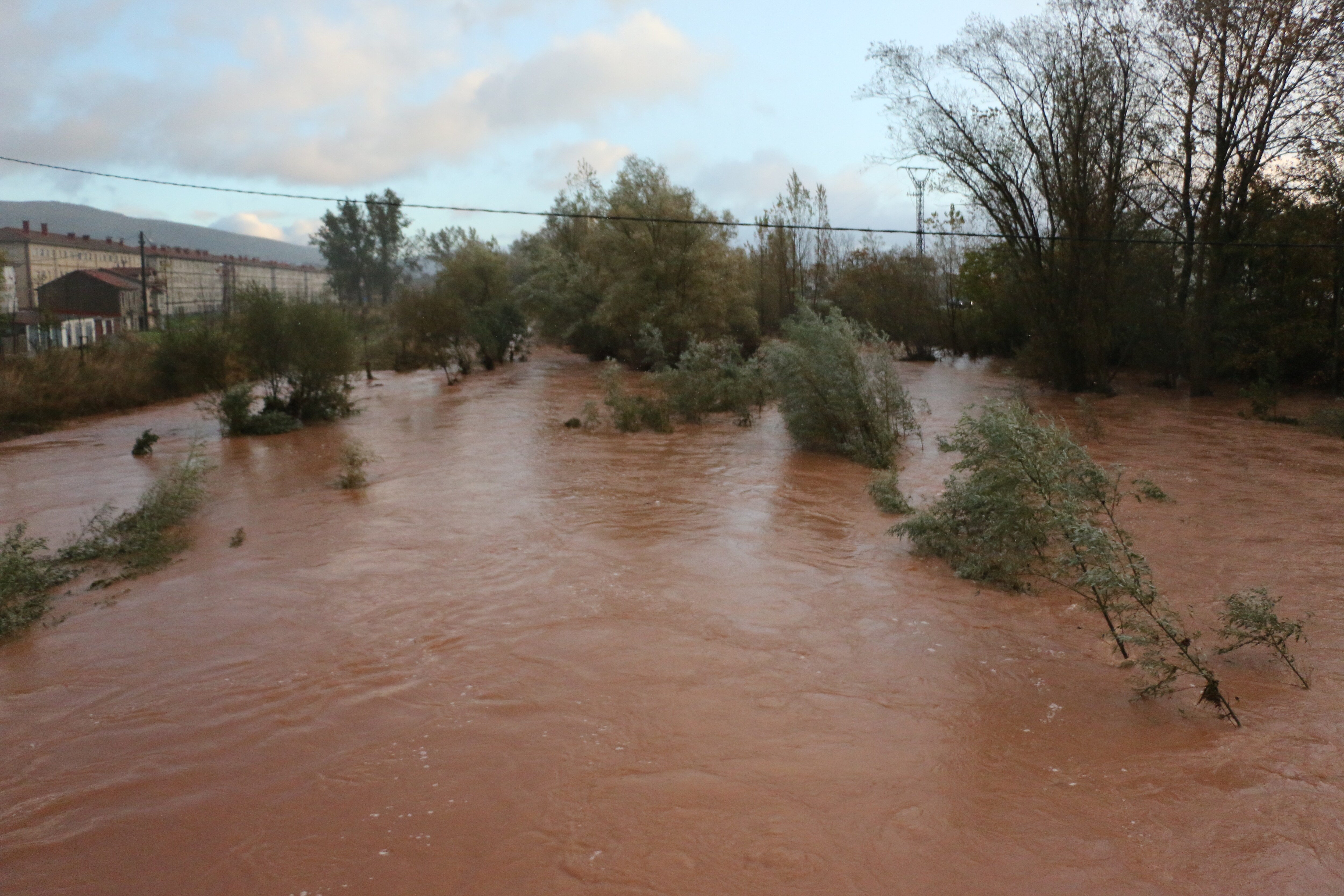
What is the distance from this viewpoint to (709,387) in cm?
2122

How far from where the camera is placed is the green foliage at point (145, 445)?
18359 millimetres

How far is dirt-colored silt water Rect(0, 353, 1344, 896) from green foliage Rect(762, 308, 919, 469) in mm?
4097

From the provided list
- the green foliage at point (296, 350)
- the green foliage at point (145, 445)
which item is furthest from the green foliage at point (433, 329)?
the green foliage at point (145, 445)

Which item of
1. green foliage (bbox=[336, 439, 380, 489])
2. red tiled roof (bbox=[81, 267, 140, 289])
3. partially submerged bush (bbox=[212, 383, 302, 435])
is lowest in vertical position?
green foliage (bbox=[336, 439, 380, 489])

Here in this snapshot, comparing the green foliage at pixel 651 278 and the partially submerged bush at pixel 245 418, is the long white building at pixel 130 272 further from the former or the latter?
the green foliage at pixel 651 278

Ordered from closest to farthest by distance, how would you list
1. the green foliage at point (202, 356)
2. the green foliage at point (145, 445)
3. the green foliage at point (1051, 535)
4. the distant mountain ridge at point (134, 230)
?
the green foliage at point (1051, 535) → the green foliage at point (145, 445) → the green foliage at point (202, 356) → the distant mountain ridge at point (134, 230)

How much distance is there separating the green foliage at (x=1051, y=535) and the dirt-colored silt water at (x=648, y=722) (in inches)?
12.0

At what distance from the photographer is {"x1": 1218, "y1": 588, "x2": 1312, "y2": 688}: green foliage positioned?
6453 millimetres

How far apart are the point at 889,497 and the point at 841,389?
4386 mm

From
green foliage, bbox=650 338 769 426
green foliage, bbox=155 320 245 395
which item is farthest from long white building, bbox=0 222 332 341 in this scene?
green foliage, bbox=650 338 769 426

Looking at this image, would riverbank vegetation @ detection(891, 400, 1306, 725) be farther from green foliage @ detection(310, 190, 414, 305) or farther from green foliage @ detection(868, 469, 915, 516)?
green foliage @ detection(310, 190, 414, 305)

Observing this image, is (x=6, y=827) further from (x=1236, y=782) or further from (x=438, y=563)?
(x=1236, y=782)

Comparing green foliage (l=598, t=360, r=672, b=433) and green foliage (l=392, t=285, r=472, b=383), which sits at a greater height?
green foliage (l=392, t=285, r=472, b=383)

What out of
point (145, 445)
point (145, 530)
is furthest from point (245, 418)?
point (145, 530)
